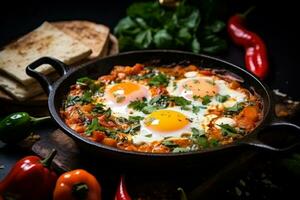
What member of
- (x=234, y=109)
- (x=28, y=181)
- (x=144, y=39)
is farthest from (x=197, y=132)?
(x=144, y=39)

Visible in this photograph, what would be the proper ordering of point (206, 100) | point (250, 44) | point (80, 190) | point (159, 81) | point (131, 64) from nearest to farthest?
point (80, 190) → point (206, 100) → point (159, 81) → point (131, 64) → point (250, 44)

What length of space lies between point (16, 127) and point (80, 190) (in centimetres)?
101

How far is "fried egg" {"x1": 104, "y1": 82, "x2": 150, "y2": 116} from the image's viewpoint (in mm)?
4169

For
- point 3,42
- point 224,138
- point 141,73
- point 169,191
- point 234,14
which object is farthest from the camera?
point 234,14

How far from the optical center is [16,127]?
13.5ft

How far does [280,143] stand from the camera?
4.27 m

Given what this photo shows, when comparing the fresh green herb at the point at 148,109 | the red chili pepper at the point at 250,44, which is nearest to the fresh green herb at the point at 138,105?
the fresh green herb at the point at 148,109

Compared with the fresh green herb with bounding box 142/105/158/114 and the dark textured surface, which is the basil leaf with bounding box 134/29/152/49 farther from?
the fresh green herb with bounding box 142/105/158/114

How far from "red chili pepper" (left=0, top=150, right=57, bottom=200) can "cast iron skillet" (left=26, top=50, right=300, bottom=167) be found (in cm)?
34

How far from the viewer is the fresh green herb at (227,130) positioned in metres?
3.78

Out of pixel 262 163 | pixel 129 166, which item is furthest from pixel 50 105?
pixel 262 163

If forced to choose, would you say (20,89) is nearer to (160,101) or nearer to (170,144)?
(160,101)

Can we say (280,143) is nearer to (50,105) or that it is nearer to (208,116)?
(208,116)

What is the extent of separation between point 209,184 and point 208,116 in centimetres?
63
